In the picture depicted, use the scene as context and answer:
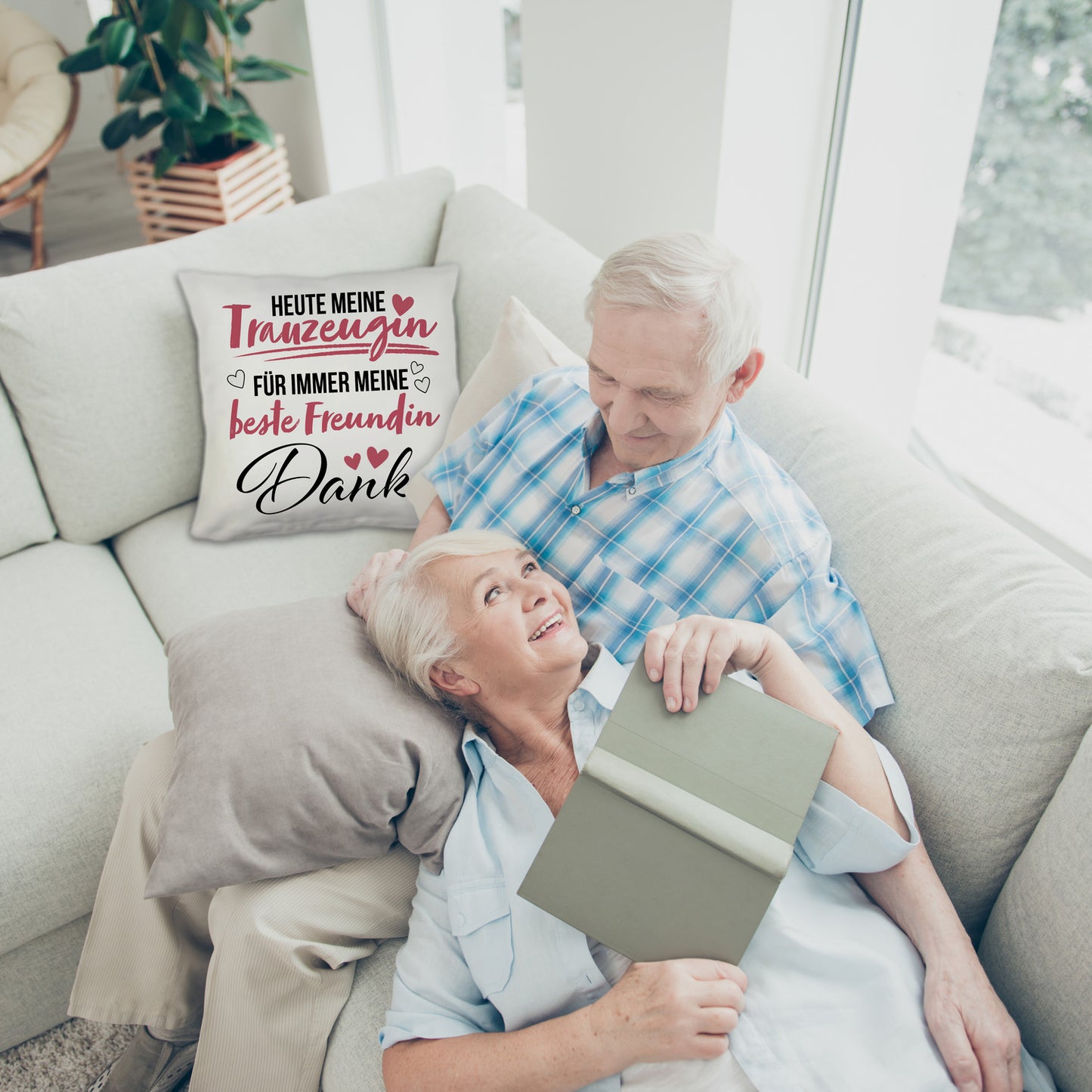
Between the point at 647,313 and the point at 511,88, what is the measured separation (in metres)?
2.61

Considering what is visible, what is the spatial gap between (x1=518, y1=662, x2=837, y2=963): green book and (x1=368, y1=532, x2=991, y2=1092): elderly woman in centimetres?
4

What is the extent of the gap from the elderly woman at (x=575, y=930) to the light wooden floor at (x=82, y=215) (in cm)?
357

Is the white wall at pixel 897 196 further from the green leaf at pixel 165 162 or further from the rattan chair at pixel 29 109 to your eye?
the rattan chair at pixel 29 109

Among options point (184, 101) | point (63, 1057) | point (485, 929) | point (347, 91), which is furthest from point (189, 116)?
point (485, 929)

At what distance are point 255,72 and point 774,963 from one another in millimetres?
3167

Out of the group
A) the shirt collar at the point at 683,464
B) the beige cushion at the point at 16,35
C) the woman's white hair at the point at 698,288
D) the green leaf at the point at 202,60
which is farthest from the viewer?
the beige cushion at the point at 16,35

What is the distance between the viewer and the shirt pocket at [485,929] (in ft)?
3.10

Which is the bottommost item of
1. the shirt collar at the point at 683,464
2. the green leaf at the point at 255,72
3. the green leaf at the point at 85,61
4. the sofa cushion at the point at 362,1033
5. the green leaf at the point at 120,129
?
the sofa cushion at the point at 362,1033

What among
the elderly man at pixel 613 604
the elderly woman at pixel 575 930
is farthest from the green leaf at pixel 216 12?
the elderly woman at pixel 575 930

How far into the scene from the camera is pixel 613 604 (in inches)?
48.9

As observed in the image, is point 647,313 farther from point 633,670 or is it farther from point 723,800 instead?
point 723,800

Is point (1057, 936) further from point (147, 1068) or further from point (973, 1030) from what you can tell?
point (147, 1068)

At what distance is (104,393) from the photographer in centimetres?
165

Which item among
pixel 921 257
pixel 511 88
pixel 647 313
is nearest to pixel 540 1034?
pixel 647 313
